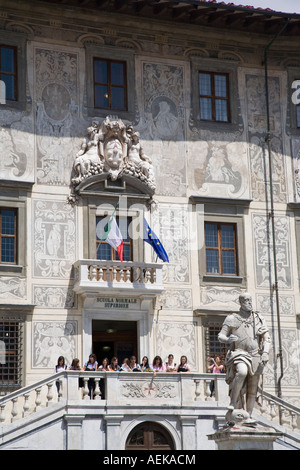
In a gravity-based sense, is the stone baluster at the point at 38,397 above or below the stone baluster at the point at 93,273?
below

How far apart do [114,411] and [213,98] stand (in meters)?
10.8

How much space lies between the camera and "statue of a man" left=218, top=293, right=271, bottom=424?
21.3m

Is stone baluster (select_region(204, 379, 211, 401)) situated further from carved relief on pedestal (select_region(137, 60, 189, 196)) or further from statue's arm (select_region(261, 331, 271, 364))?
carved relief on pedestal (select_region(137, 60, 189, 196))

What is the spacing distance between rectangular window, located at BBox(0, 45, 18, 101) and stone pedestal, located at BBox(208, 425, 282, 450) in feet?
42.8

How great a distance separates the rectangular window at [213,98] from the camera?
105 feet

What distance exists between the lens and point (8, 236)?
2908 centimetres

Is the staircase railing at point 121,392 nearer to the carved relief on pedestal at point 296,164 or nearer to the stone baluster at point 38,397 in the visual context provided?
the stone baluster at point 38,397

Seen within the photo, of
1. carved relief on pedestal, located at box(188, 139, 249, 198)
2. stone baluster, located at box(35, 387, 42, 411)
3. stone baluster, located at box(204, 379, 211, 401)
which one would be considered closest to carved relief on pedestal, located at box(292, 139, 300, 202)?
carved relief on pedestal, located at box(188, 139, 249, 198)

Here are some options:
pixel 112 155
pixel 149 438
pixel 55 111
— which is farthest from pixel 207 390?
pixel 55 111

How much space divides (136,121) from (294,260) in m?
6.30

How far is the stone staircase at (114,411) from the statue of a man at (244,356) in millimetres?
5197

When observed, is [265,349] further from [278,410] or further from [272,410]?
[278,410]

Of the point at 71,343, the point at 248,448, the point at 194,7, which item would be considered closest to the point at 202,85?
the point at 194,7

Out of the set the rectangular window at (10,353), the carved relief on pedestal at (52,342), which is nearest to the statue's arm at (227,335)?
the carved relief on pedestal at (52,342)
